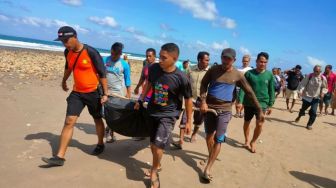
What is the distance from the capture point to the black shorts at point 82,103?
535 centimetres

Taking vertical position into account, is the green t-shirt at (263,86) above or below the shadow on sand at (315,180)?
above

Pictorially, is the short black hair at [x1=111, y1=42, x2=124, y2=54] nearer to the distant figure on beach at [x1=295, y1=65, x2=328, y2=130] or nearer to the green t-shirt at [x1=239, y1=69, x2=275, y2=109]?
the green t-shirt at [x1=239, y1=69, x2=275, y2=109]

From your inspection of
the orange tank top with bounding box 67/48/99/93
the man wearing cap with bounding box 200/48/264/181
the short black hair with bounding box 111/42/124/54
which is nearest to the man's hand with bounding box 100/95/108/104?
the orange tank top with bounding box 67/48/99/93

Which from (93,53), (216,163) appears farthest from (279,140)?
(93,53)

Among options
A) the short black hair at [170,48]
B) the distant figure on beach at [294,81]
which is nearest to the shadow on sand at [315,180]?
the short black hair at [170,48]

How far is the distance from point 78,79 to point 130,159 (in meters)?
1.66

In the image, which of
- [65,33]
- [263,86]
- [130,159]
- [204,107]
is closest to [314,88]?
[263,86]

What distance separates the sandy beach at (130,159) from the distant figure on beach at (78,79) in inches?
18.1

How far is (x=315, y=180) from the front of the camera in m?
6.20

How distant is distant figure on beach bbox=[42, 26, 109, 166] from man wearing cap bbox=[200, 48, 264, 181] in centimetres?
174

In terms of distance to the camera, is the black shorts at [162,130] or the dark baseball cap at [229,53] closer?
the black shorts at [162,130]

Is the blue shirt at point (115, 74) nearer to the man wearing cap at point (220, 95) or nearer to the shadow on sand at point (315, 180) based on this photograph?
the man wearing cap at point (220, 95)

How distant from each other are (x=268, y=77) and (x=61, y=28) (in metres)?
4.34

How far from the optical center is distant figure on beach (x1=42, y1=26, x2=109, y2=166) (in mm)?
5191
